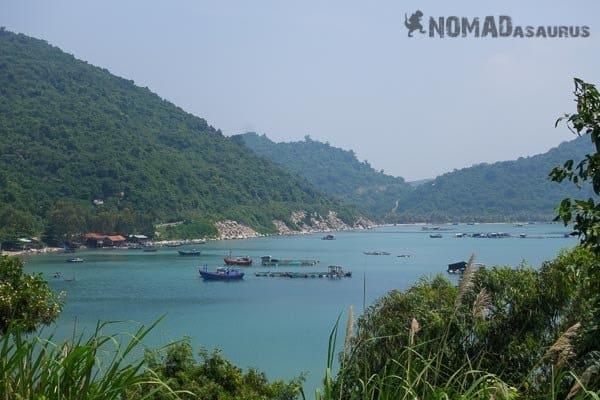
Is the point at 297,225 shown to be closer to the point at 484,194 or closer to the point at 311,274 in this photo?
the point at 311,274

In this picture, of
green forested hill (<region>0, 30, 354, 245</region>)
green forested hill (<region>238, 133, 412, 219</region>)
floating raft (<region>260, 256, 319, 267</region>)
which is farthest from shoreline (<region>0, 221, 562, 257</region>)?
green forested hill (<region>238, 133, 412, 219</region>)

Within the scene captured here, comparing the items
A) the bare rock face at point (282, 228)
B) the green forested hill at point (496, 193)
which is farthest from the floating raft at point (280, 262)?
the green forested hill at point (496, 193)

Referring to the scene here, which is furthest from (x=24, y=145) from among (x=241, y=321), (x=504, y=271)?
(x=504, y=271)

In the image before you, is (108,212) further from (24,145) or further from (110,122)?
(110,122)

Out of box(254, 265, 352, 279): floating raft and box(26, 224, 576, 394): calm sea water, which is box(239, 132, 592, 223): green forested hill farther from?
box(254, 265, 352, 279): floating raft

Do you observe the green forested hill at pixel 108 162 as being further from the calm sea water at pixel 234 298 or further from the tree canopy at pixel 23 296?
the tree canopy at pixel 23 296

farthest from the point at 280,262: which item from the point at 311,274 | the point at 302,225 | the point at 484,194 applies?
the point at 484,194
